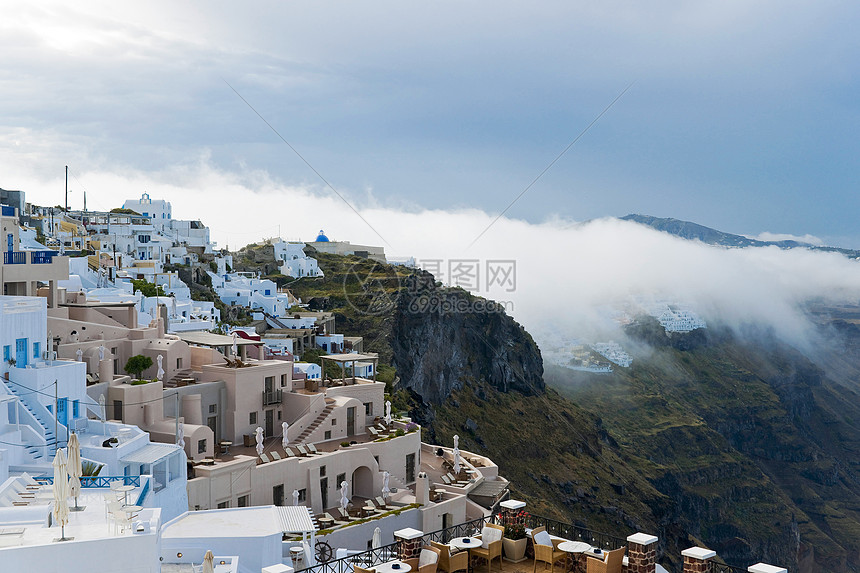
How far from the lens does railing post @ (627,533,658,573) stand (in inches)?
556

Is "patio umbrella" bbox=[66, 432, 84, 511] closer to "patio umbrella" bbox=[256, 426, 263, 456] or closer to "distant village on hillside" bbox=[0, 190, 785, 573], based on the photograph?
"distant village on hillside" bbox=[0, 190, 785, 573]

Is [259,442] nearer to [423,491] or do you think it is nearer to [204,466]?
[204,466]

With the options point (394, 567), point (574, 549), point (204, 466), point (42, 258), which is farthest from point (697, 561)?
point (42, 258)

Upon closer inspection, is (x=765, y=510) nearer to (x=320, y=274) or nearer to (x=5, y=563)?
(x=320, y=274)

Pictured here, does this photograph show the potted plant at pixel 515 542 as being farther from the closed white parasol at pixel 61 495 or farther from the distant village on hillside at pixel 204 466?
the closed white parasol at pixel 61 495

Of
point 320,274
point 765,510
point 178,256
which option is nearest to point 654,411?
point 765,510

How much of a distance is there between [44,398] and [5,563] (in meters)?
13.8

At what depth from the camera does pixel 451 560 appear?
1459cm

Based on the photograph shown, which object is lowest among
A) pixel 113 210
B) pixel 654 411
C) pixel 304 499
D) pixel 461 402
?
pixel 654 411

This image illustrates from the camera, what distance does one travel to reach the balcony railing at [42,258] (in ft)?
104

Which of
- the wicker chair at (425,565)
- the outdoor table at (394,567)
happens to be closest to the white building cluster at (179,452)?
the wicker chair at (425,565)

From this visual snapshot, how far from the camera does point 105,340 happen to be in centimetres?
3447

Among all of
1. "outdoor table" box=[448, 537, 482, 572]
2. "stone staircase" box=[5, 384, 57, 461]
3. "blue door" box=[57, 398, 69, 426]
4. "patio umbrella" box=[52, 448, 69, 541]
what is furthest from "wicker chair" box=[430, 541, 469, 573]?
"blue door" box=[57, 398, 69, 426]

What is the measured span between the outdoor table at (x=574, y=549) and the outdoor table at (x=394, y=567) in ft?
10.3
